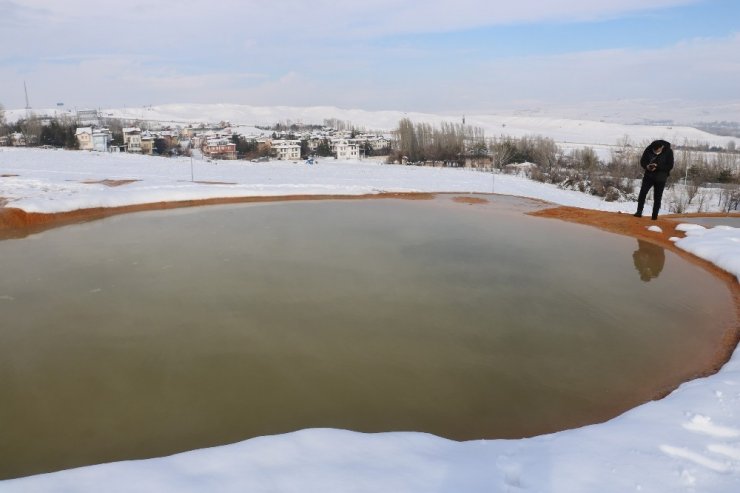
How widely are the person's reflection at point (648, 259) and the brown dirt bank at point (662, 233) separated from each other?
0.19m

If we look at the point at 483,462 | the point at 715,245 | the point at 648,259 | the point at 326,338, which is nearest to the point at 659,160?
the point at 715,245

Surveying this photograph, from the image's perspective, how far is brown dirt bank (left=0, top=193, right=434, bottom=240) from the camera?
779cm

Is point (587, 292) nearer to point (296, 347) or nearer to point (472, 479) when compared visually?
point (296, 347)

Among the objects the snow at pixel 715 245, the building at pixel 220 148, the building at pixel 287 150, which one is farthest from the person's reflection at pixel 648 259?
the building at pixel 220 148

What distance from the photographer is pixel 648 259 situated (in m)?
6.11

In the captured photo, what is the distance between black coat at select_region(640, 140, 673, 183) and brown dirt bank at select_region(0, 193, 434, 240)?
186 inches

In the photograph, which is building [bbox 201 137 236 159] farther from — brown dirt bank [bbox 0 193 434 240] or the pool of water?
the pool of water

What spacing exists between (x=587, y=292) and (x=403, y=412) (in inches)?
110

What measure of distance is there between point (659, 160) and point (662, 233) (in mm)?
1097

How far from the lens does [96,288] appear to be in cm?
481

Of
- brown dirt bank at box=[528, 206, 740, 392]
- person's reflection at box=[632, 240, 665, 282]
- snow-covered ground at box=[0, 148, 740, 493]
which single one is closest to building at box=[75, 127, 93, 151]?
brown dirt bank at box=[528, 206, 740, 392]

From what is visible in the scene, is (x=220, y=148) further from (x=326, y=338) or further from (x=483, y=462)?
(x=483, y=462)

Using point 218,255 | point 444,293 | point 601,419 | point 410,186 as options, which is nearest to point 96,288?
point 218,255

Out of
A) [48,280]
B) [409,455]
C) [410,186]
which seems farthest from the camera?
[410,186]
